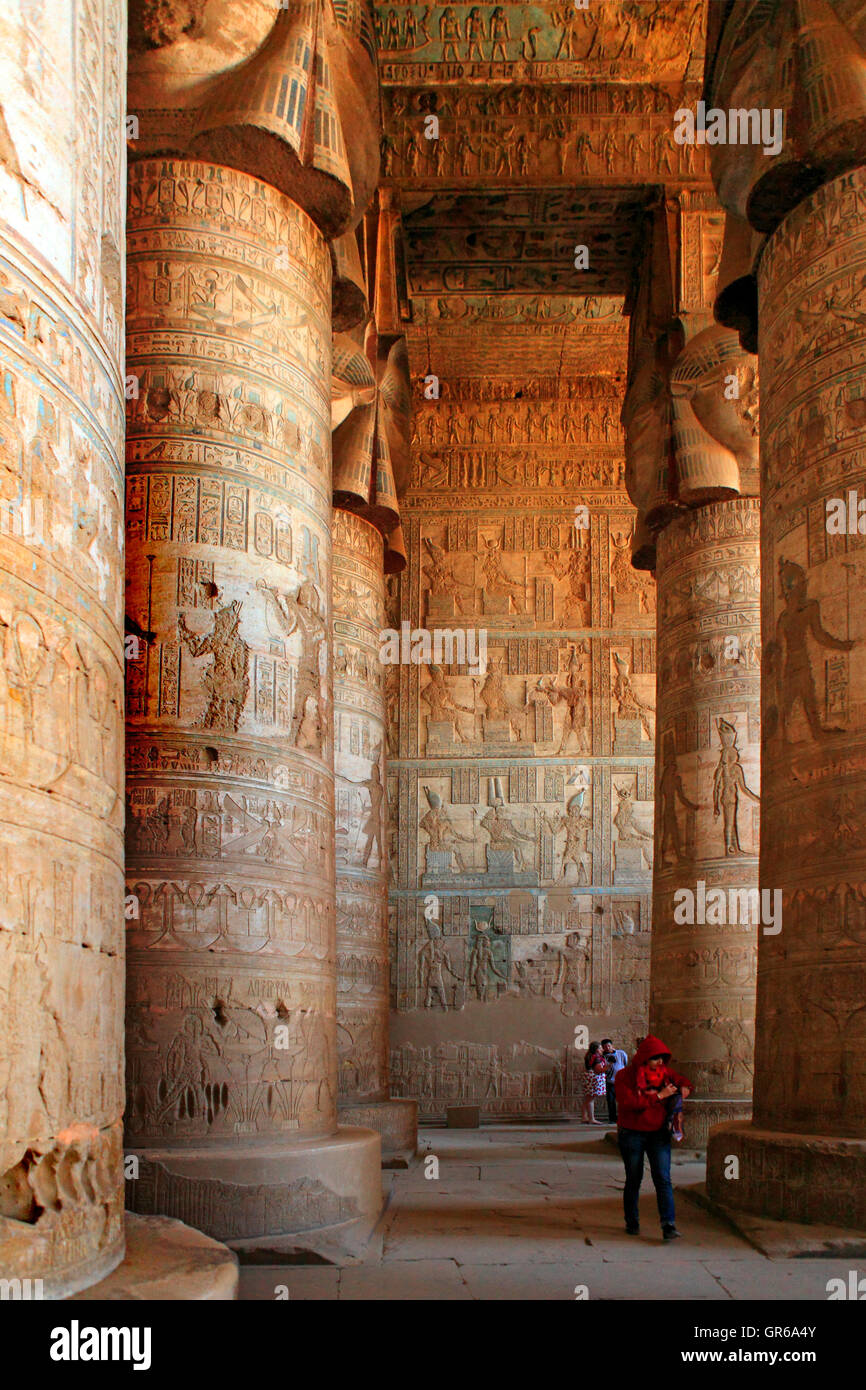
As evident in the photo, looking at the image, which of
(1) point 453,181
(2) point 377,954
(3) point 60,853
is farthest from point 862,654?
(1) point 453,181

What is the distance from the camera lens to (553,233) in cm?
1390

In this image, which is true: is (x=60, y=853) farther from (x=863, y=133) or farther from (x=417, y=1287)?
(x=863, y=133)

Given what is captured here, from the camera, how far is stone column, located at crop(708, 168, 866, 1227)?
6430 millimetres

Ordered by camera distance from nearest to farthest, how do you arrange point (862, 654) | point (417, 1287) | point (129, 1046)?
1. point (417, 1287)
2. point (129, 1046)
3. point (862, 654)

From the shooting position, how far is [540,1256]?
6234mm

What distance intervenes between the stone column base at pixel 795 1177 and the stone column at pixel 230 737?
1.84 metres

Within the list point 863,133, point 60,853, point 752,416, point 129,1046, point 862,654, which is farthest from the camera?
point 752,416

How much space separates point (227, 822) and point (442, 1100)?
402 inches

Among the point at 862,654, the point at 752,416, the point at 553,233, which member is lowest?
the point at 862,654

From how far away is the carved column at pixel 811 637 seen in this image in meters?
6.47

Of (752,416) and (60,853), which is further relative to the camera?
(752,416)

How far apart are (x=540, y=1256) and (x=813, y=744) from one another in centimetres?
283

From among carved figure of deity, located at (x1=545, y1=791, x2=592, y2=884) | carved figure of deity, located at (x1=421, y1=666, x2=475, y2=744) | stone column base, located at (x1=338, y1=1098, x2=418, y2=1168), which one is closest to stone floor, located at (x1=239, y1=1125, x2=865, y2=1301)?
stone column base, located at (x1=338, y1=1098, x2=418, y2=1168)

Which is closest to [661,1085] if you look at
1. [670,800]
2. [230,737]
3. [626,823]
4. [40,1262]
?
[230,737]
